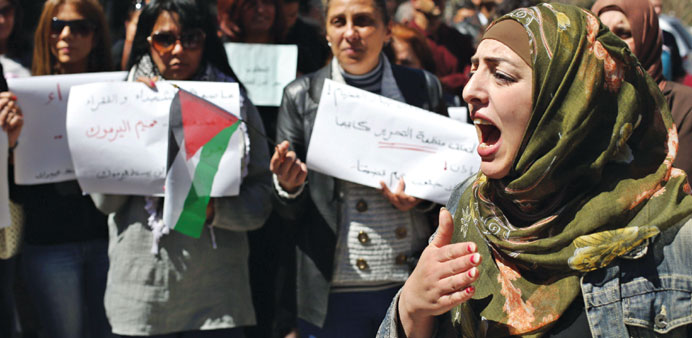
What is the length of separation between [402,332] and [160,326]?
5.54 ft

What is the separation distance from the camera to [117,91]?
362cm

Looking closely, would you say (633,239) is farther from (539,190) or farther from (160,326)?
(160,326)

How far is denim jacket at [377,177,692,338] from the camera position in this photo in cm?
178

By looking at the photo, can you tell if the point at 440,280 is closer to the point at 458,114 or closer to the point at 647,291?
the point at 647,291

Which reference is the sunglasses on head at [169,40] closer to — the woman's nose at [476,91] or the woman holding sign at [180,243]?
the woman holding sign at [180,243]

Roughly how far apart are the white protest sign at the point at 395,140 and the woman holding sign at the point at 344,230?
82 mm

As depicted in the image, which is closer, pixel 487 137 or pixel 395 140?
pixel 487 137

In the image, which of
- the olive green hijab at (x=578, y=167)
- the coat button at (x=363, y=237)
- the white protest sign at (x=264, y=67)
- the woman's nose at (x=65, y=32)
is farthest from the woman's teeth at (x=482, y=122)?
the woman's nose at (x=65, y=32)

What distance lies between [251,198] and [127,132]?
0.66 metres

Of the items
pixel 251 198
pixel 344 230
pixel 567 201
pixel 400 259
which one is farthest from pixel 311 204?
pixel 567 201

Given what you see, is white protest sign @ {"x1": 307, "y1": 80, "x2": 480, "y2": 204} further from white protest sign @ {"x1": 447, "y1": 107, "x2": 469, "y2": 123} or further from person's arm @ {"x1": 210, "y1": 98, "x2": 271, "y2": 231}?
white protest sign @ {"x1": 447, "y1": 107, "x2": 469, "y2": 123}

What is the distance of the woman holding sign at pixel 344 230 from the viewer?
3.36 m

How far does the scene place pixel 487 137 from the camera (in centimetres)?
208

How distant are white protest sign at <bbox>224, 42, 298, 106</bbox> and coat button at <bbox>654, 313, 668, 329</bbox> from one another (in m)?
2.94
